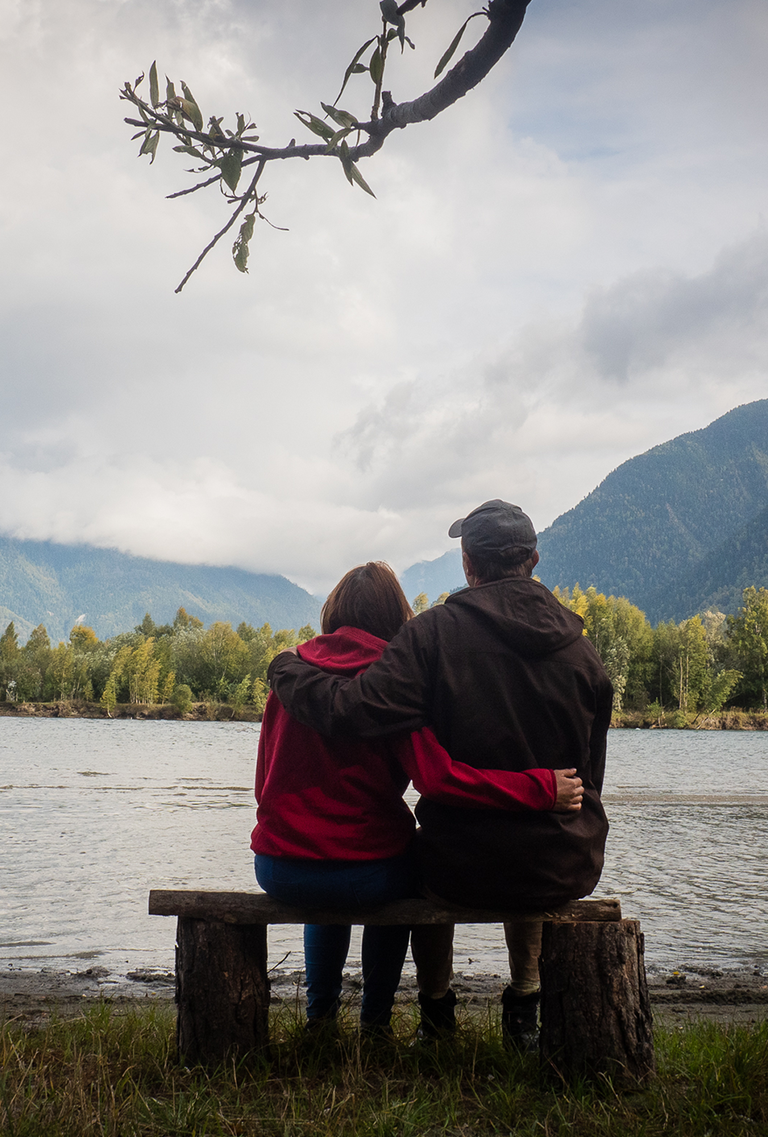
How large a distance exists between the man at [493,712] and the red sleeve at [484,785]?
0.07 meters

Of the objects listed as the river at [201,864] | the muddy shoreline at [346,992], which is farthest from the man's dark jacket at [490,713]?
the river at [201,864]

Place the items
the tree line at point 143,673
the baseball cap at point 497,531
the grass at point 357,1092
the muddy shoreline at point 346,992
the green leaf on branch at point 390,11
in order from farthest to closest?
the tree line at point 143,673, the muddy shoreline at point 346,992, the baseball cap at point 497,531, the grass at point 357,1092, the green leaf on branch at point 390,11

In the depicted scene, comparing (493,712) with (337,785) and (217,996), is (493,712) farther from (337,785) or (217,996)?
(217,996)

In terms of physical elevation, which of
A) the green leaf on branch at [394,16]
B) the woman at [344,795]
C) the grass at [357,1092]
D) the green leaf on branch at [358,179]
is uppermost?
the green leaf on branch at [394,16]

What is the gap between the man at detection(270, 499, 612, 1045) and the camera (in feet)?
10.5

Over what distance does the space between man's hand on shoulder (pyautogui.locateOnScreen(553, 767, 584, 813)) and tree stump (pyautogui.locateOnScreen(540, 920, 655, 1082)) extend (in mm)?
414

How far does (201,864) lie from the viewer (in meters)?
12.0

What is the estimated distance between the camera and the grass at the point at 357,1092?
278 cm

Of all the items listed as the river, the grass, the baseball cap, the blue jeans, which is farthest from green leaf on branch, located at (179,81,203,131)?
the river

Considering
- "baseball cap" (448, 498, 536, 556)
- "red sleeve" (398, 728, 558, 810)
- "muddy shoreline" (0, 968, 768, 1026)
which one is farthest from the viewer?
"muddy shoreline" (0, 968, 768, 1026)

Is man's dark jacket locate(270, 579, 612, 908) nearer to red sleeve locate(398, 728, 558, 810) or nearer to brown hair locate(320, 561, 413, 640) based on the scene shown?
red sleeve locate(398, 728, 558, 810)

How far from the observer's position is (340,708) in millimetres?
3189

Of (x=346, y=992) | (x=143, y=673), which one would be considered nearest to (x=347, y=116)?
(x=346, y=992)

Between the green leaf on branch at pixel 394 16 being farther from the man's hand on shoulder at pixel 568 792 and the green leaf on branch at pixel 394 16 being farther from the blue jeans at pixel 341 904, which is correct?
the blue jeans at pixel 341 904
